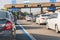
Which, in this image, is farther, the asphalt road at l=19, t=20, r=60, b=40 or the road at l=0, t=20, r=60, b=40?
the asphalt road at l=19, t=20, r=60, b=40

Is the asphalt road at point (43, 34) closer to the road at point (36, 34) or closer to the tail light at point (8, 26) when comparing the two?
the road at point (36, 34)

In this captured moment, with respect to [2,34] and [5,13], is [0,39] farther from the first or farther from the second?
[5,13]

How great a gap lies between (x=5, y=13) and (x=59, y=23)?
6.00 meters

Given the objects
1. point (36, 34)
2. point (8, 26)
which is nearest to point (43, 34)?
point (36, 34)

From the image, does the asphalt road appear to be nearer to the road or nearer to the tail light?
the road

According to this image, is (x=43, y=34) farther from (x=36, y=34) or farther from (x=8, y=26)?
(x=8, y=26)

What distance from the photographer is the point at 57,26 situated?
18312mm

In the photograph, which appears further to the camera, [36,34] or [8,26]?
[36,34]

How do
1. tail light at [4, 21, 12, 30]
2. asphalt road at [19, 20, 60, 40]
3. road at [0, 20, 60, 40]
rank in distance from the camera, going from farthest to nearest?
asphalt road at [19, 20, 60, 40]
road at [0, 20, 60, 40]
tail light at [4, 21, 12, 30]

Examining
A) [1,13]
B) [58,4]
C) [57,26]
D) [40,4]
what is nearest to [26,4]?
[40,4]

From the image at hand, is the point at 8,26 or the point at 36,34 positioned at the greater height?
the point at 8,26

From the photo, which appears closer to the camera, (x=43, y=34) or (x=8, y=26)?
(x=8, y=26)

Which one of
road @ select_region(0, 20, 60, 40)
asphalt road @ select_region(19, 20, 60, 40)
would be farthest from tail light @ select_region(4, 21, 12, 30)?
asphalt road @ select_region(19, 20, 60, 40)

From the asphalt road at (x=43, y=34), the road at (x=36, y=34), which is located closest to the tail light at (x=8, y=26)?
the road at (x=36, y=34)
